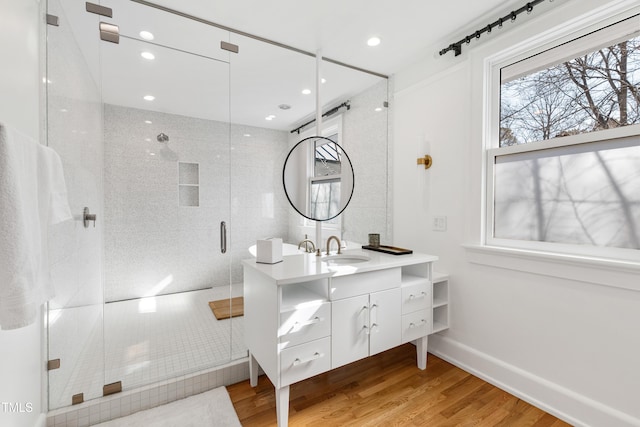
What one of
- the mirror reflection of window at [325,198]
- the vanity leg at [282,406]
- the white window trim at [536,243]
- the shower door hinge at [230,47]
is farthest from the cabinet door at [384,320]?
Answer: the shower door hinge at [230,47]

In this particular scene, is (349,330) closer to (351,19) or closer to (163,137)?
(163,137)

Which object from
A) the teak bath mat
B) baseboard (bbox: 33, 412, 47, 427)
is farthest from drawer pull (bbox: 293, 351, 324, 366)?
baseboard (bbox: 33, 412, 47, 427)

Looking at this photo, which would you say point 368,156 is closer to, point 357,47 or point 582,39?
point 357,47

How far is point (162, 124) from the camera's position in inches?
71.4

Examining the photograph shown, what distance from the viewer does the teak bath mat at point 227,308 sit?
6.56ft

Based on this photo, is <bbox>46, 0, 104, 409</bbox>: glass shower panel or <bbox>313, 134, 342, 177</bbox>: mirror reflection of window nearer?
<bbox>46, 0, 104, 409</bbox>: glass shower panel

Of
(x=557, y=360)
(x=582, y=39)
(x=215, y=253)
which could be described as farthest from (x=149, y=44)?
(x=557, y=360)

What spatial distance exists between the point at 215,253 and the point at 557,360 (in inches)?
85.9

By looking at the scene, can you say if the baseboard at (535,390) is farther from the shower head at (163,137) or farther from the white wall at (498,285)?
the shower head at (163,137)

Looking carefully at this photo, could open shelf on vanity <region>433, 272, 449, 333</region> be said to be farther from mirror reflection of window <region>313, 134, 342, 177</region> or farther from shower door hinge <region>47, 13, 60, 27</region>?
shower door hinge <region>47, 13, 60, 27</region>

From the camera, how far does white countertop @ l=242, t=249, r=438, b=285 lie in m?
1.48

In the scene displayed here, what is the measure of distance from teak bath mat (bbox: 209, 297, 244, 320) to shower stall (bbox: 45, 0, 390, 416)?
0.10 ft

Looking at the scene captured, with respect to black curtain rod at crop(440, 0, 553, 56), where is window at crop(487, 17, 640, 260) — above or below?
below

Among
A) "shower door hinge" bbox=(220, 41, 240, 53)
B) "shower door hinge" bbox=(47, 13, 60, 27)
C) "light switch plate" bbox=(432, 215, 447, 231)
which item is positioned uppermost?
"shower door hinge" bbox=(220, 41, 240, 53)
